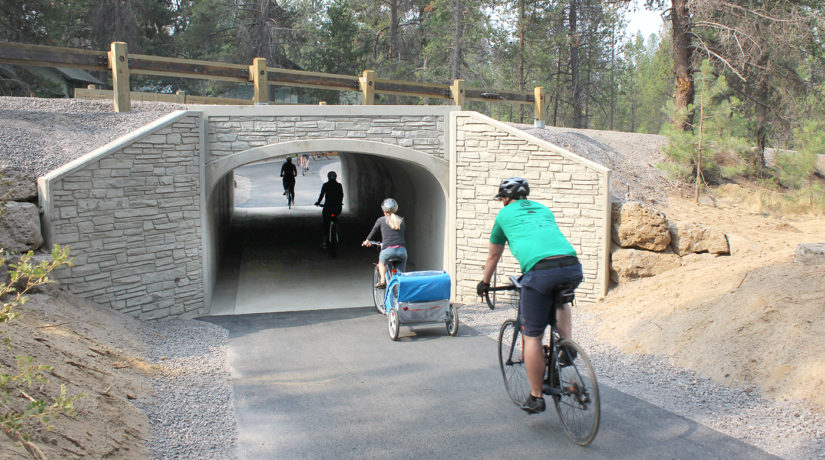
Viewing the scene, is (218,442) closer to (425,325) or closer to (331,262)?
(425,325)

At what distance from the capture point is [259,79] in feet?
36.0

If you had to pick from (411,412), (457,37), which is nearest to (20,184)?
(411,412)

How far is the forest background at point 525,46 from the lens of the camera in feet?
43.1

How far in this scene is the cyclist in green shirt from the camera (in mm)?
4395

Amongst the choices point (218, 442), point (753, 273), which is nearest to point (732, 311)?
point (753, 273)

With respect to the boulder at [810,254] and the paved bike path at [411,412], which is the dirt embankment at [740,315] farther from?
the paved bike path at [411,412]

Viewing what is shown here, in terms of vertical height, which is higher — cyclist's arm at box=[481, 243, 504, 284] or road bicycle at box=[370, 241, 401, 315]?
cyclist's arm at box=[481, 243, 504, 284]

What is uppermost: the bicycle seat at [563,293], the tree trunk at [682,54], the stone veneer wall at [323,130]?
the tree trunk at [682,54]

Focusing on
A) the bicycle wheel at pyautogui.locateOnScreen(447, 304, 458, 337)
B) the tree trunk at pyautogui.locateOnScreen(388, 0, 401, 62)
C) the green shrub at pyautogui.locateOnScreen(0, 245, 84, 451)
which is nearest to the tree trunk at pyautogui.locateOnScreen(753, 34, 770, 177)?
the bicycle wheel at pyautogui.locateOnScreen(447, 304, 458, 337)

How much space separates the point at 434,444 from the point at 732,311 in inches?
155

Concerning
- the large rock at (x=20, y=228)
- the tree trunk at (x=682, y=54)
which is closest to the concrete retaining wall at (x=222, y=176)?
the large rock at (x=20, y=228)

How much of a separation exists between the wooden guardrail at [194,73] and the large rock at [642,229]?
4.36 meters

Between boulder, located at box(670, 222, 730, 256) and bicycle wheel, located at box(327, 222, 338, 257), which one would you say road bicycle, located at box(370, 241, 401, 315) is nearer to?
boulder, located at box(670, 222, 730, 256)

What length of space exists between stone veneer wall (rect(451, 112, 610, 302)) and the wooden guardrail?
5.79 ft
